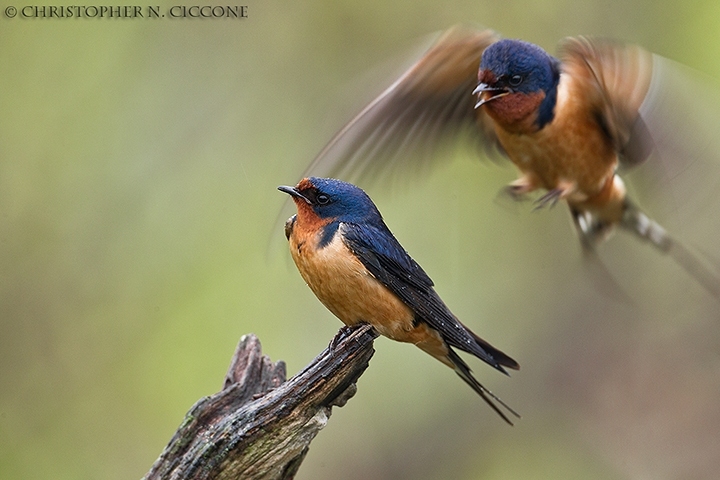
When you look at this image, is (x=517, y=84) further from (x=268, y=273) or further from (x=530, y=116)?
(x=268, y=273)

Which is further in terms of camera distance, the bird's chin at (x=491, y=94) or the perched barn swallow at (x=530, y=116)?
the bird's chin at (x=491, y=94)

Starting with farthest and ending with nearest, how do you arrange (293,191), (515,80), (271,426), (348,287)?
(515,80) → (293,191) → (348,287) → (271,426)

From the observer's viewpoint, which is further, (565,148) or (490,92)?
(565,148)

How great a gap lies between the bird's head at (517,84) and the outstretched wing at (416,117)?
221mm

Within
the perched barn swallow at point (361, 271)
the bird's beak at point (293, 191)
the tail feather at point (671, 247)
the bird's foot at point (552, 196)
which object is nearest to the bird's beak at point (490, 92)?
the bird's foot at point (552, 196)

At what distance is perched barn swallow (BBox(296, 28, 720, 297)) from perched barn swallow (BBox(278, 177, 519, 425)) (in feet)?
0.69

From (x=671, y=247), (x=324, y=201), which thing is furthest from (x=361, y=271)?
(x=671, y=247)

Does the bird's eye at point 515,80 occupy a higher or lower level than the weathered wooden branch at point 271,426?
higher

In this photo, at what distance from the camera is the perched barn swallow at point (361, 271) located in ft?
11.7

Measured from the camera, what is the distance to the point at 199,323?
6.20m

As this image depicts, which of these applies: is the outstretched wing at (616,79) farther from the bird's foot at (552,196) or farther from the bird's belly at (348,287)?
the bird's belly at (348,287)

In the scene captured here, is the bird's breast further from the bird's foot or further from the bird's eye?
the bird's eye

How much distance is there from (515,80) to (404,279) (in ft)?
3.70

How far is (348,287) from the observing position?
11.7ft
